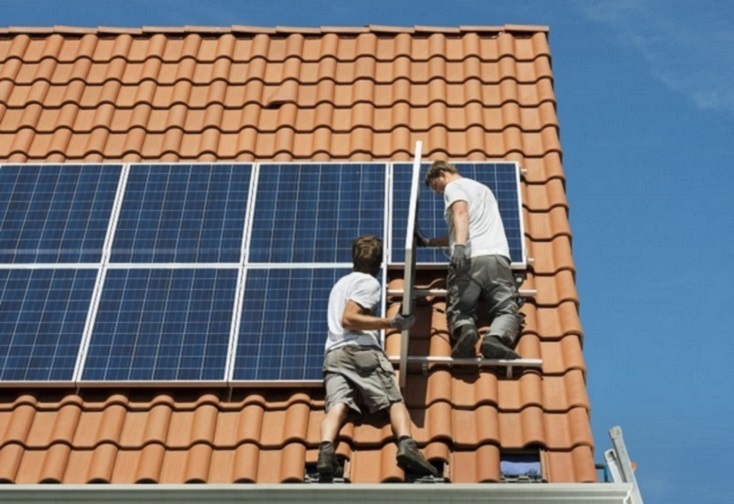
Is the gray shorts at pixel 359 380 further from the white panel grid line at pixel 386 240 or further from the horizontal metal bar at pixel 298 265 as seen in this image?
the horizontal metal bar at pixel 298 265

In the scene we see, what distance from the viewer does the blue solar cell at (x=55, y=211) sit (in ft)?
34.2

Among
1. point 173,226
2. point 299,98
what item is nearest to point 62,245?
point 173,226

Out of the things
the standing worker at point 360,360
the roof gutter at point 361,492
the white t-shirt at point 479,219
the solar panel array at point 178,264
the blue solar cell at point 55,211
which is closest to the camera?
→ the roof gutter at point 361,492

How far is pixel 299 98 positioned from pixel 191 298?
3.39 meters

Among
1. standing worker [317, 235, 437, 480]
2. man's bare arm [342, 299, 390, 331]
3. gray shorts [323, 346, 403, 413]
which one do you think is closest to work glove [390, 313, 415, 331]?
standing worker [317, 235, 437, 480]

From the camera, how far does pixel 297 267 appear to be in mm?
10062

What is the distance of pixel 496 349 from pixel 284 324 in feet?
5.29

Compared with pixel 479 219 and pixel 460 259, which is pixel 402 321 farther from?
pixel 479 219

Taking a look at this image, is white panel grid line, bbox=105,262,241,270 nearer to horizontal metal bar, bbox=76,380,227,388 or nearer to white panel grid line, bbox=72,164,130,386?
white panel grid line, bbox=72,164,130,386

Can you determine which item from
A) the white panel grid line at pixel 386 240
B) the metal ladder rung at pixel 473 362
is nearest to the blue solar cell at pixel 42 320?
the white panel grid line at pixel 386 240

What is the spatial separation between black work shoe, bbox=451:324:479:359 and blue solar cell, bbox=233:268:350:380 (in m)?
1.00

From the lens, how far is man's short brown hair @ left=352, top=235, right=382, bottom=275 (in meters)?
9.45

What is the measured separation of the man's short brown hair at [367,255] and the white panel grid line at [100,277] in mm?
2096

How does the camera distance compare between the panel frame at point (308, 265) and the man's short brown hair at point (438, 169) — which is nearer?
the panel frame at point (308, 265)
